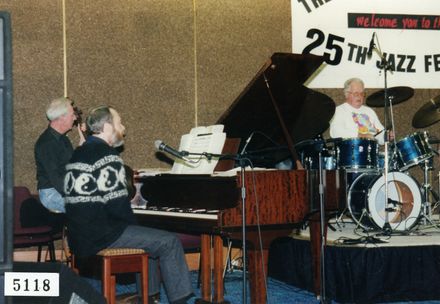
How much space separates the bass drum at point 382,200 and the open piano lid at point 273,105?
814 mm

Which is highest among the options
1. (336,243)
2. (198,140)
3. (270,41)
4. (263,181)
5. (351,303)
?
(270,41)

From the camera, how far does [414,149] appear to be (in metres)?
5.83

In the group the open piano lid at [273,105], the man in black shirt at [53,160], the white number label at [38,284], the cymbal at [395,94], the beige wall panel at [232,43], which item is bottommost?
the white number label at [38,284]

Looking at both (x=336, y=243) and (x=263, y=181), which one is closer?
(x=263, y=181)

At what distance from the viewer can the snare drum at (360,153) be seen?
5.44 meters

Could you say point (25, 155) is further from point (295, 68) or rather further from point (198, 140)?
point (295, 68)

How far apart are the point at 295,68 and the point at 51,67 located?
2931mm

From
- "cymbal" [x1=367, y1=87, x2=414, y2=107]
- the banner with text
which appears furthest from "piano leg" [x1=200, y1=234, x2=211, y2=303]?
the banner with text

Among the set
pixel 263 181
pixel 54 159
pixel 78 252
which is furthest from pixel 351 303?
pixel 54 159

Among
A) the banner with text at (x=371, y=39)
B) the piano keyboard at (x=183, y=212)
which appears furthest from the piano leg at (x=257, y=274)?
the banner with text at (x=371, y=39)

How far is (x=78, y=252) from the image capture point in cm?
395

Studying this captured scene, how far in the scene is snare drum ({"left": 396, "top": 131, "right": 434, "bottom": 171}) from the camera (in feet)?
19.0

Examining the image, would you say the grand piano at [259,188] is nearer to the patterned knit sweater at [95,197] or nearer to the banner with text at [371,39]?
the patterned knit sweater at [95,197]

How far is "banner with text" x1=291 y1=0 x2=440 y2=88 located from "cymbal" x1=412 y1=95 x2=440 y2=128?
0.63m
